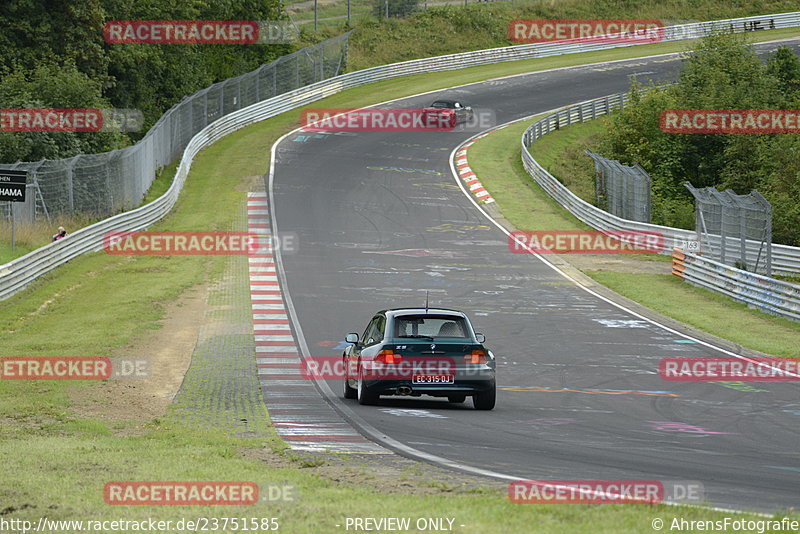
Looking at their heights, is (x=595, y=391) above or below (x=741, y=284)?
below

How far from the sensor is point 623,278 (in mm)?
31891

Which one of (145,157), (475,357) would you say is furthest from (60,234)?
(475,357)

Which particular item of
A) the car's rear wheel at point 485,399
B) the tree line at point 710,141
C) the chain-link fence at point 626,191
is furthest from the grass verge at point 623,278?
the car's rear wheel at point 485,399

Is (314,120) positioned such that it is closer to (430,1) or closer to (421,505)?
(430,1)

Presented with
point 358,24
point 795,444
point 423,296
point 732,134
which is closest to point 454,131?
point 732,134

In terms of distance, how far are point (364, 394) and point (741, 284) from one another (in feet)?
54.7

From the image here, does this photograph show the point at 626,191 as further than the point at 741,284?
Yes

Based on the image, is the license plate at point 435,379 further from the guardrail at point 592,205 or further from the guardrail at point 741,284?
the guardrail at point 592,205

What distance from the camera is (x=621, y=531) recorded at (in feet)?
23.4

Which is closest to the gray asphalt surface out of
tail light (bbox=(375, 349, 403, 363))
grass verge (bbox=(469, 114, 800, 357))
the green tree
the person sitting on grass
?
tail light (bbox=(375, 349, 403, 363))

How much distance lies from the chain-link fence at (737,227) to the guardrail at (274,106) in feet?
57.6

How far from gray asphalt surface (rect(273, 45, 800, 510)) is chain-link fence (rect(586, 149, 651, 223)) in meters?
5.47

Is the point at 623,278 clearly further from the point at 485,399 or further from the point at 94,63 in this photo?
the point at 94,63

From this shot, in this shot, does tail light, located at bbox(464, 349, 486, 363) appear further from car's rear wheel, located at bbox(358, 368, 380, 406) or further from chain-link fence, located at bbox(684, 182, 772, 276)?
chain-link fence, located at bbox(684, 182, 772, 276)
